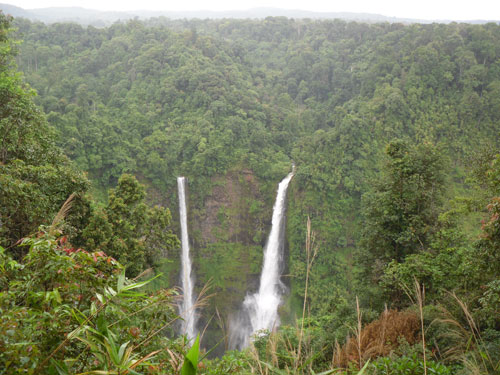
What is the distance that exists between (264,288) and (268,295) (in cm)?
55

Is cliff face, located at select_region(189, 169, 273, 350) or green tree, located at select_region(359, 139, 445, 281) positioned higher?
green tree, located at select_region(359, 139, 445, 281)

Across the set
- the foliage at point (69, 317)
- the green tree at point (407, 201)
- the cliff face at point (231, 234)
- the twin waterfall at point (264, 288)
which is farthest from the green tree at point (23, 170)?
the cliff face at point (231, 234)

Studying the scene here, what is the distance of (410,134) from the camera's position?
2430 cm

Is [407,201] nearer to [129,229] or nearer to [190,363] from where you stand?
[129,229]

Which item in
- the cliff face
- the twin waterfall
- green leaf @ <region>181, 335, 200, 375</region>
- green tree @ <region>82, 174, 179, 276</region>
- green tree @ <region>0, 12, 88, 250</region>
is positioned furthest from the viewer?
the cliff face

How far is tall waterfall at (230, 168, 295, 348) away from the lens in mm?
20500

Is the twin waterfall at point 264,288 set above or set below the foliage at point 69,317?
below

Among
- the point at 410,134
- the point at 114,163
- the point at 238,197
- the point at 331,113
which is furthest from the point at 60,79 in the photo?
the point at 410,134

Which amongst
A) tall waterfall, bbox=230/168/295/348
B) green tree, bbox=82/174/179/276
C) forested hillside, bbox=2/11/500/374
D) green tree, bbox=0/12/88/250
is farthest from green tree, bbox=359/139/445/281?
tall waterfall, bbox=230/168/295/348

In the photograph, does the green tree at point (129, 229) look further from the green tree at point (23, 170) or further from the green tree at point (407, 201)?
the green tree at point (407, 201)

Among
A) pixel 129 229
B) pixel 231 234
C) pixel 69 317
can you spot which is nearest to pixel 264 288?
pixel 231 234

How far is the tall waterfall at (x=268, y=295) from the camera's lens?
20.5 m

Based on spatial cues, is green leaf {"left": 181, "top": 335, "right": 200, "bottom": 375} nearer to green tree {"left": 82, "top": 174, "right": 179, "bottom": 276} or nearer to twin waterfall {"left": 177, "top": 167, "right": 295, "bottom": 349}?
green tree {"left": 82, "top": 174, "right": 179, "bottom": 276}

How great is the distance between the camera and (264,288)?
2184cm
